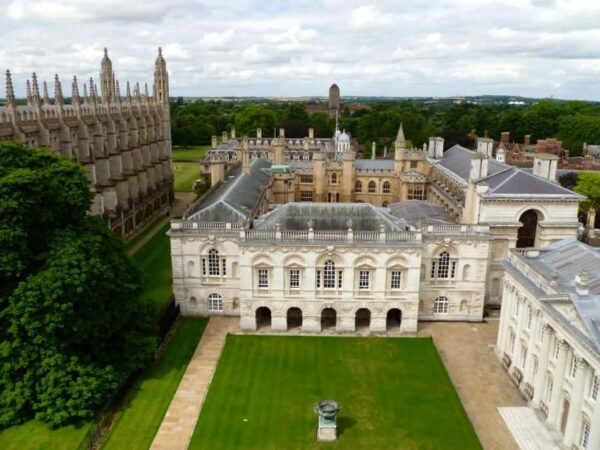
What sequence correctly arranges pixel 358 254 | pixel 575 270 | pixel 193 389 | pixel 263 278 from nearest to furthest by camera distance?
pixel 575 270
pixel 193 389
pixel 358 254
pixel 263 278

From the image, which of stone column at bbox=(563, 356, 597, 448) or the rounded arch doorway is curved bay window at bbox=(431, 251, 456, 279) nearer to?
the rounded arch doorway

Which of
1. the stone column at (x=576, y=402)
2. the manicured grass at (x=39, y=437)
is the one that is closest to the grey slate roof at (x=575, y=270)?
the stone column at (x=576, y=402)

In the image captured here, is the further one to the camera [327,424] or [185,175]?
[185,175]

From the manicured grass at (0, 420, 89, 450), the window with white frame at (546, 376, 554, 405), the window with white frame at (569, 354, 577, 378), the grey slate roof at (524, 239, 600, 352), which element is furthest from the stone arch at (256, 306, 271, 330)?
the window with white frame at (569, 354, 577, 378)

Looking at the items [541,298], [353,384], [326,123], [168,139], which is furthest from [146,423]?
[326,123]

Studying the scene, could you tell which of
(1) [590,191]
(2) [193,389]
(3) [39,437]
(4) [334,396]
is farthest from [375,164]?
(3) [39,437]

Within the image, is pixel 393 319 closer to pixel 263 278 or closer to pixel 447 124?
pixel 263 278

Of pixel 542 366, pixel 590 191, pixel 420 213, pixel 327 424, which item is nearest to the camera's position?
pixel 327 424
